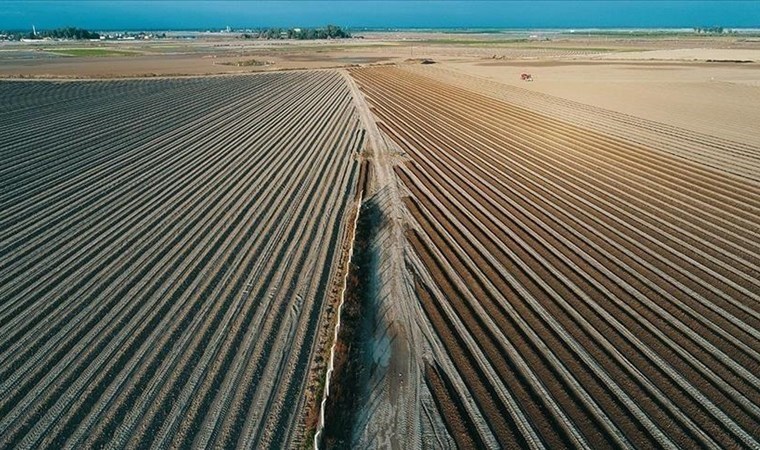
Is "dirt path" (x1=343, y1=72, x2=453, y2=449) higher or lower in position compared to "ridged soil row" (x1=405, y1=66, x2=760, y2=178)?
lower

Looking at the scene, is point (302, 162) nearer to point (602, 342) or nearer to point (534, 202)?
point (534, 202)

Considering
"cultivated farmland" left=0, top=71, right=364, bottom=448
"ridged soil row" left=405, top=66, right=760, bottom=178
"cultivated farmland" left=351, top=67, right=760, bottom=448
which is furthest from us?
"ridged soil row" left=405, top=66, right=760, bottom=178

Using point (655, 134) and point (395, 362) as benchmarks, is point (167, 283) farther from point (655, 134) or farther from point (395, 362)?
point (655, 134)

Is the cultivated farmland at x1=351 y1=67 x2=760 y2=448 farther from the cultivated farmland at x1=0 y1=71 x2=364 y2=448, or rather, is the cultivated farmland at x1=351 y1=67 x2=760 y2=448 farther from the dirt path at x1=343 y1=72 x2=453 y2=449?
the cultivated farmland at x1=0 y1=71 x2=364 y2=448

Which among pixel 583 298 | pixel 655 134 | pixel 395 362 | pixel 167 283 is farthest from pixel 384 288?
pixel 655 134

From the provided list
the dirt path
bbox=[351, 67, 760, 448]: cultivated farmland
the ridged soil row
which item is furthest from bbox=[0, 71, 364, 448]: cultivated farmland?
the ridged soil row

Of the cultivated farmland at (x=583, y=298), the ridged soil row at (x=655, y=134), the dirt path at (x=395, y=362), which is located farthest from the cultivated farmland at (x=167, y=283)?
the ridged soil row at (x=655, y=134)

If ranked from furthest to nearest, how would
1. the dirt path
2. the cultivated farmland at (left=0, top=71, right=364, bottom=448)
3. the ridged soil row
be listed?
the ridged soil row, the cultivated farmland at (left=0, top=71, right=364, bottom=448), the dirt path
